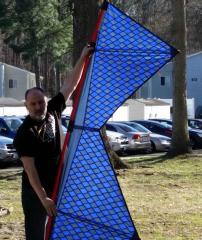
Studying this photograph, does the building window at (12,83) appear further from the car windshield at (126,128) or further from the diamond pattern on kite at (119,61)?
the diamond pattern on kite at (119,61)

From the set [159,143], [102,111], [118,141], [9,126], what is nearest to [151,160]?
[118,141]

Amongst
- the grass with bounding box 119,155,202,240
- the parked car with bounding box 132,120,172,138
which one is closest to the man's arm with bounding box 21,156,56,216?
the grass with bounding box 119,155,202,240

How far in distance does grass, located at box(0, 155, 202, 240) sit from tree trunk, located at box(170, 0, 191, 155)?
4.31 meters

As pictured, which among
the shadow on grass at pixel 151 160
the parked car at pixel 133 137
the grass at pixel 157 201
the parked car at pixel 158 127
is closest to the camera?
the grass at pixel 157 201

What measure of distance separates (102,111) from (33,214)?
121cm

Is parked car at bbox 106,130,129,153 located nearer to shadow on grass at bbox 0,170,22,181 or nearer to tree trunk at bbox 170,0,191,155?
tree trunk at bbox 170,0,191,155

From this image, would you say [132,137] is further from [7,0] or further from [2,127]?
[7,0]

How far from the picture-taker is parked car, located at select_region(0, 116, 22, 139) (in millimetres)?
20797

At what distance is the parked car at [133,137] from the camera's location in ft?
81.2

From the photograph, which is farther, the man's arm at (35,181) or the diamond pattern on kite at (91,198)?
the diamond pattern on kite at (91,198)

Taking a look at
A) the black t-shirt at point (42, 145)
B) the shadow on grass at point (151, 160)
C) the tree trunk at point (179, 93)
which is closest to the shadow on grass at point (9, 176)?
the shadow on grass at point (151, 160)

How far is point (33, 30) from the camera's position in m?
42.2

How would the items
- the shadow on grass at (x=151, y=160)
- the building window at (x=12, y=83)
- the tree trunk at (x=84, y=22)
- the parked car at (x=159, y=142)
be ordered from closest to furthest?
the tree trunk at (x=84, y=22), the shadow on grass at (x=151, y=160), the parked car at (x=159, y=142), the building window at (x=12, y=83)

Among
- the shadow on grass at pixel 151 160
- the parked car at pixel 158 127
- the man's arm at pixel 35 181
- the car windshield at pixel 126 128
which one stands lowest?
the shadow on grass at pixel 151 160
